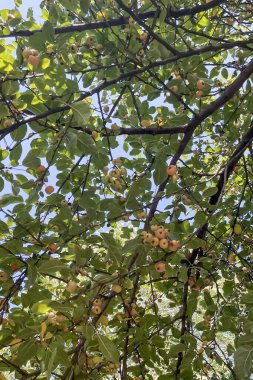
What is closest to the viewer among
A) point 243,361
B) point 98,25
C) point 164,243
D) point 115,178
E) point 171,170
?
point 243,361

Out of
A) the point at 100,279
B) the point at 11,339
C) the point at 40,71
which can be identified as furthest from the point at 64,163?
the point at 100,279

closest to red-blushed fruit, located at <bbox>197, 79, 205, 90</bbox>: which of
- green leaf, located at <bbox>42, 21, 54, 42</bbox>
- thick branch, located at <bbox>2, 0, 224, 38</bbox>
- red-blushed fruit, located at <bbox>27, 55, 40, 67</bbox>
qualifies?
thick branch, located at <bbox>2, 0, 224, 38</bbox>

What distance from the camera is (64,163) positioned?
320 cm

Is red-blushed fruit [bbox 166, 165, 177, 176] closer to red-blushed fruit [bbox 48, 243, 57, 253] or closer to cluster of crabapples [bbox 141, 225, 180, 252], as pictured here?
cluster of crabapples [bbox 141, 225, 180, 252]

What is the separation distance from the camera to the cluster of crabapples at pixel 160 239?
1.79 metres

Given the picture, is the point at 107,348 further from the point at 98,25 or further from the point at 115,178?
the point at 98,25

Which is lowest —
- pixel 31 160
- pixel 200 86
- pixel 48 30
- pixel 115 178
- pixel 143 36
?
pixel 31 160

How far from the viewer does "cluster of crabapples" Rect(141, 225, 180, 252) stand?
5.89 ft

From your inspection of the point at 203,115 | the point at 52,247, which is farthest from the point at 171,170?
the point at 52,247

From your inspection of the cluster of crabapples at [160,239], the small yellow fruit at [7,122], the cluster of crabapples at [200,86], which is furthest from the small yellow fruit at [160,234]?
the cluster of crabapples at [200,86]

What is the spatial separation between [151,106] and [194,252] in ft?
4.29

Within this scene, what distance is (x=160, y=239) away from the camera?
1831 mm

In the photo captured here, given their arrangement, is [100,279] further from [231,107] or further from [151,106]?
[231,107]

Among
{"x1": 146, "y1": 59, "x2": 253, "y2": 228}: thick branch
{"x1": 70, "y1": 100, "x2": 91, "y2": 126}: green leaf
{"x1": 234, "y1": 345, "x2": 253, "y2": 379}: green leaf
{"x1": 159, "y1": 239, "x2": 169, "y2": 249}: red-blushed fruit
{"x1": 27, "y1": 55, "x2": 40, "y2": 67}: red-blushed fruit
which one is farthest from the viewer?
{"x1": 146, "y1": 59, "x2": 253, "y2": 228}: thick branch
